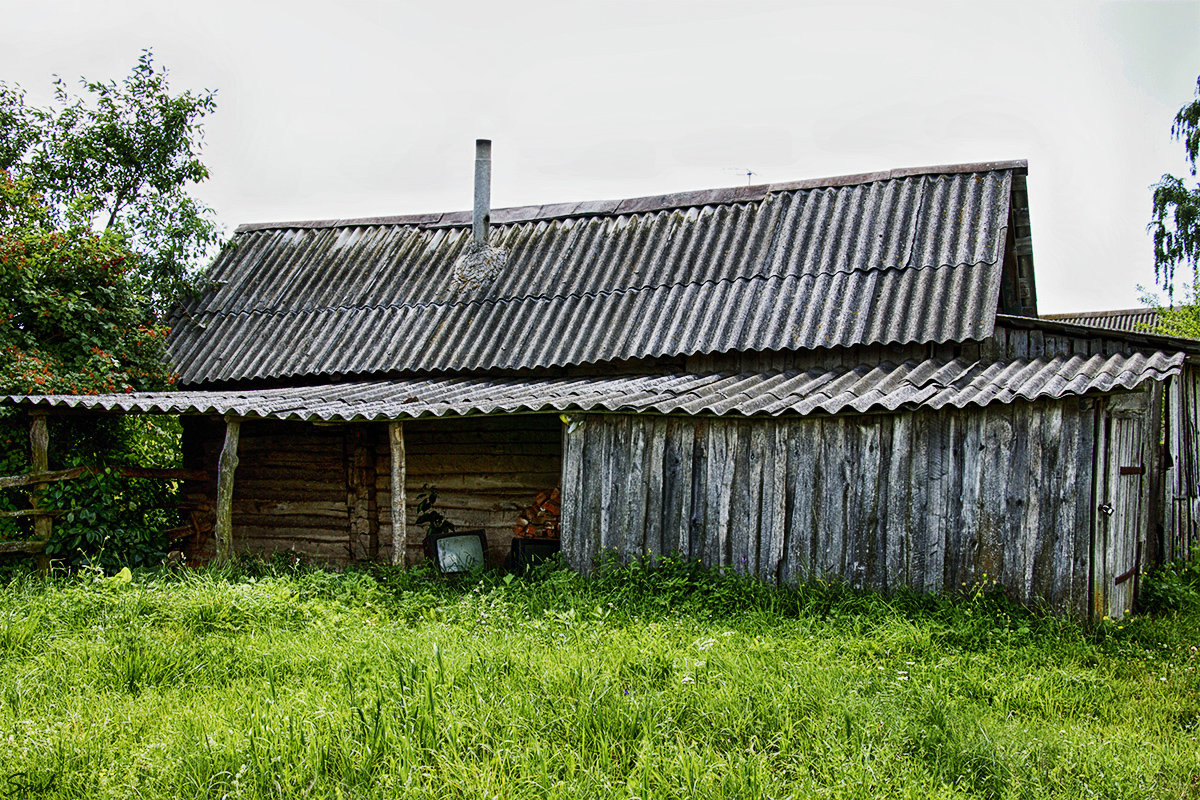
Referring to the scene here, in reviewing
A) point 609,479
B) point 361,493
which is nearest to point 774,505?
point 609,479

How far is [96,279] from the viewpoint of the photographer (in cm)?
1185

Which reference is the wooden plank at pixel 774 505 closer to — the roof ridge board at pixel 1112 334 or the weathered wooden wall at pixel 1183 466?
the roof ridge board at pixel 1112 334

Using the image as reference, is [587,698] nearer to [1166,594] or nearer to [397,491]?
[397,491]

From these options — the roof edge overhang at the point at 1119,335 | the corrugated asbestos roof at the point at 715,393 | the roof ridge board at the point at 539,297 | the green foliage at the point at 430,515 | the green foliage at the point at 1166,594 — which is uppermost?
the roof ridge board at the point at 539,297

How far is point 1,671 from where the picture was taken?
5.36 metres

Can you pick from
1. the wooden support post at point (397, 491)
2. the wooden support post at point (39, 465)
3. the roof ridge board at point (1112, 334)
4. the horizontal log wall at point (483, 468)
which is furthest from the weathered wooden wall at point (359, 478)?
the roof ridge board at point (1112, 334)

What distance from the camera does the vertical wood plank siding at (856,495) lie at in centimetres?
682

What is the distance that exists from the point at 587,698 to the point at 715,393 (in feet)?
14.3

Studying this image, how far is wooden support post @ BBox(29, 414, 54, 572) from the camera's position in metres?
9.23

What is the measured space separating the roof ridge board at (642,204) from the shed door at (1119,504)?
4.83 m

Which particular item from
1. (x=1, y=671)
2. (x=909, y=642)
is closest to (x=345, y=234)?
(x=1, y=671)

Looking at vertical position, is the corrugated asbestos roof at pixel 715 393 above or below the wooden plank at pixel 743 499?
above

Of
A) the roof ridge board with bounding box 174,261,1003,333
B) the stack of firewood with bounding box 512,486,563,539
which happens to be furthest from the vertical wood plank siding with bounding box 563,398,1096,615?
the roof ridge board with bounding box 174,261,1003,333

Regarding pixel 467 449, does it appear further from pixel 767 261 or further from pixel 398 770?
pixel 398 770
